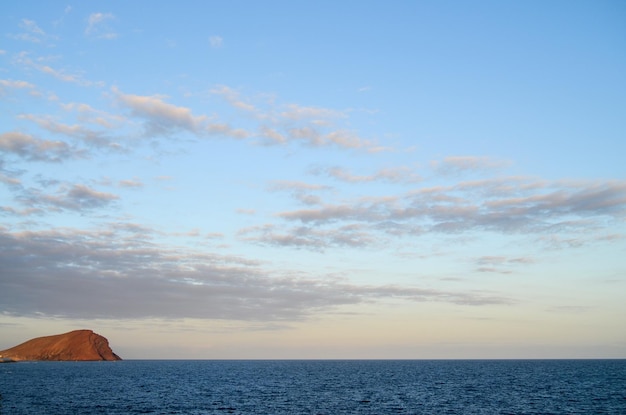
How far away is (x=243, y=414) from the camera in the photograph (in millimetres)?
64375

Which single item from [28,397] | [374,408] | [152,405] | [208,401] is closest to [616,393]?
[374,408]

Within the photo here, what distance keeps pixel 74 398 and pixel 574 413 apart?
2913 inches

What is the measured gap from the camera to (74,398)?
82812 millimetres

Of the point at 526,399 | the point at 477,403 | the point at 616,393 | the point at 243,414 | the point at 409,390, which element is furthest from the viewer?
the point at 409,390

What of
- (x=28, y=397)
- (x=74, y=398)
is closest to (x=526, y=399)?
(x=74, y=398)

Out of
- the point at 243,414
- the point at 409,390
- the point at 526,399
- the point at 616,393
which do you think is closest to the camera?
the point at 243,414

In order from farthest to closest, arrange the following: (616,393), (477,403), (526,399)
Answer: (616,393)
(526,399)
(477,403)

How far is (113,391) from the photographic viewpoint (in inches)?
3804

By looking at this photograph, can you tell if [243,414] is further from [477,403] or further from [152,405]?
[477,403]

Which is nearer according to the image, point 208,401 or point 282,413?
point 282,413

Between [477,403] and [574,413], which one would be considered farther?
[477,403]

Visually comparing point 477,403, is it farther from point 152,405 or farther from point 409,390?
point 152,405

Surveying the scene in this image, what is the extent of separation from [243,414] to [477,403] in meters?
35.6

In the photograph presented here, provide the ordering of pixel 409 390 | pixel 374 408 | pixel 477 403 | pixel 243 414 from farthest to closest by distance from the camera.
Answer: pixel 409 390, pixel 477 403, pixel 374 408, pixel 243 414
